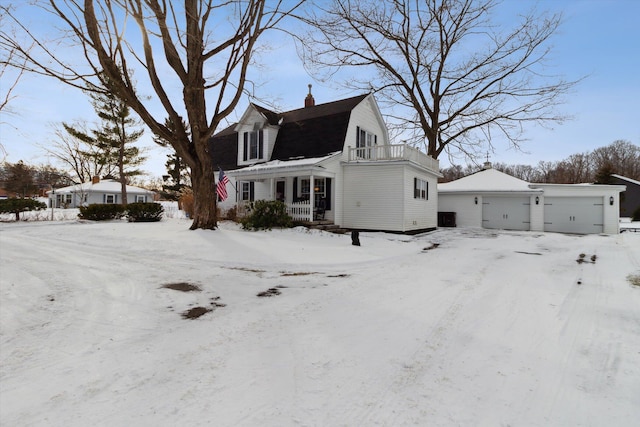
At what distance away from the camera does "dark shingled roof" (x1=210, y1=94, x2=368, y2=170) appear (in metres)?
15.5

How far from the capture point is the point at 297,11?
35.8 feet

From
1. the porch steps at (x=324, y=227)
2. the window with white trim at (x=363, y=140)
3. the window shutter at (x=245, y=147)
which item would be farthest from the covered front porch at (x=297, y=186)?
the window with white trim at (x=363, y=140)

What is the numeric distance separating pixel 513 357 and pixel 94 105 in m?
33.3

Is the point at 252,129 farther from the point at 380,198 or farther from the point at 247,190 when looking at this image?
the point at 380,198

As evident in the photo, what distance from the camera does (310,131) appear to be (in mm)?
16562

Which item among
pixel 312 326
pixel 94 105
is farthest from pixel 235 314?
pixel 94 105

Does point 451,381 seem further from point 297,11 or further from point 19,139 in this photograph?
point 297,11

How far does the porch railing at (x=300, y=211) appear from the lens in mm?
14141

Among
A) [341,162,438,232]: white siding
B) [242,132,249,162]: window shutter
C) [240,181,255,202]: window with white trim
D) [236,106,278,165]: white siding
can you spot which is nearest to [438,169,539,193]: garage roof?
[341,162,438,232]: white siding

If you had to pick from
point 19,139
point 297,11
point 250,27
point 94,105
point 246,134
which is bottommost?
point 19,139

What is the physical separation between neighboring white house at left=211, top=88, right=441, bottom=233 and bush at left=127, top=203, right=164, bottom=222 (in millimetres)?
3592

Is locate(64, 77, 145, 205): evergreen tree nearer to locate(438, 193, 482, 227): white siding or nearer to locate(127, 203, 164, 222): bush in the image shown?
locate(127, 203, 164, 222): bush

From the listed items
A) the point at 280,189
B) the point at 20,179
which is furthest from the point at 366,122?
the point at 20,179

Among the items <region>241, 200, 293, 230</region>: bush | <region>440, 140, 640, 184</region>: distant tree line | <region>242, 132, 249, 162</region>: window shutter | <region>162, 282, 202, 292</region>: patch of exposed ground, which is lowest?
<region>162, 282, 202, 292</region>: patch of exposed ground
